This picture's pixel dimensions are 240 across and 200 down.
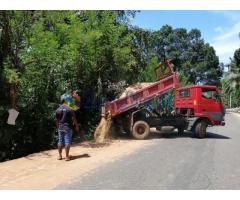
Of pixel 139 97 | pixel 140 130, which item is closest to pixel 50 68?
pixel 139 97

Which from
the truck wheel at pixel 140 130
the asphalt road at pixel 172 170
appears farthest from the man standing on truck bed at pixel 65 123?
the truck wheel at pixel 140 130

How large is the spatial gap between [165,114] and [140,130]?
1568mm

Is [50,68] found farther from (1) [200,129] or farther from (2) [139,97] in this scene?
(1) [200,129]

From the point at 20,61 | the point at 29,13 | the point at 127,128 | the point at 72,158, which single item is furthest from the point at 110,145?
the point at 29,13

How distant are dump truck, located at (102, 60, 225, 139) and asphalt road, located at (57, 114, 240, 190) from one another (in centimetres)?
243

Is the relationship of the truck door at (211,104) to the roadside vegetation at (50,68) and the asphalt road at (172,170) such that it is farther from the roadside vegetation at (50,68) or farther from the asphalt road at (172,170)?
the roadside vegetation at (50,68)

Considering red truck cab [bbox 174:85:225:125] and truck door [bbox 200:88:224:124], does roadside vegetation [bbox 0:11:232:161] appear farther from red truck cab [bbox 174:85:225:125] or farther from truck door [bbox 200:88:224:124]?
truck door [bbox 200:88:224:124]

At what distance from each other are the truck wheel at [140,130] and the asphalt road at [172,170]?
2.13 meters

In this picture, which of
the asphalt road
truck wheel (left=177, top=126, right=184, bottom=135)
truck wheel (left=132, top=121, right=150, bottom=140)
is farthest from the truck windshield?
the asphalt road

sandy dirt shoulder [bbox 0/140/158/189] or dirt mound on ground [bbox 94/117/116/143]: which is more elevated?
dirt mound on ground [bbox 94/117/116/143]

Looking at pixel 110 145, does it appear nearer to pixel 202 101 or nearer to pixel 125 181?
pixel 202 101

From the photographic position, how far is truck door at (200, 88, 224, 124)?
52.6 feet

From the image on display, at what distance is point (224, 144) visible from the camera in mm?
14133

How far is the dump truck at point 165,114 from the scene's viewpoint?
15.6m
